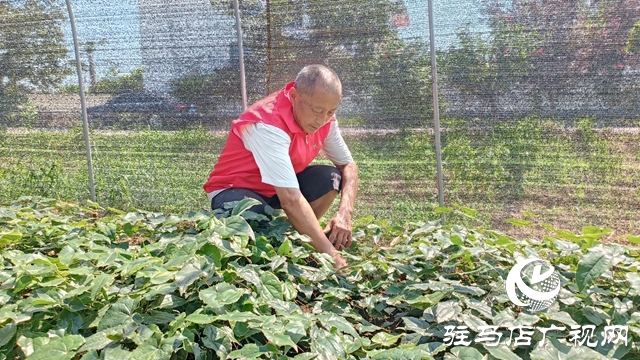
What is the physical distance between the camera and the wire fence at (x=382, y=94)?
12.6 feet

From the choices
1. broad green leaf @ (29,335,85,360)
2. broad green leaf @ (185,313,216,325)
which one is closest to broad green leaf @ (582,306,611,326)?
broad green leaf @ (185,313,216,325)

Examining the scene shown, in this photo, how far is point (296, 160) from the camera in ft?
9.78

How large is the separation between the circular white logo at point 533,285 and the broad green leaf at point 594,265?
11 centimetres

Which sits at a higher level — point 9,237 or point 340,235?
point 9,237

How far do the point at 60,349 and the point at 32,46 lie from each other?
4734 millimetres

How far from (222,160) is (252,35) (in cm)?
190

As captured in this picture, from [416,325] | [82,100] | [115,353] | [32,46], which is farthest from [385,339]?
[32,46]

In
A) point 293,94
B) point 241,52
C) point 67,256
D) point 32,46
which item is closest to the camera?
point 67,256

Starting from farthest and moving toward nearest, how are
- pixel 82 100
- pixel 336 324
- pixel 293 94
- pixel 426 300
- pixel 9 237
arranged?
1. pixel 82 100
2. pixel 293 94
3. pixel 9 237
4. pixel 426 300
5. pixel 336 324

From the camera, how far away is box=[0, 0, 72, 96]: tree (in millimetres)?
5293

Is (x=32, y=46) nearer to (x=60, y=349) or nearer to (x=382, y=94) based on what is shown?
(x=382, y=94)

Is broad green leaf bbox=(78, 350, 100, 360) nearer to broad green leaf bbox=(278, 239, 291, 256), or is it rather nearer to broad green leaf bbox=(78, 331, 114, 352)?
broad green leaf bbox=(78, 331, 114, 352)

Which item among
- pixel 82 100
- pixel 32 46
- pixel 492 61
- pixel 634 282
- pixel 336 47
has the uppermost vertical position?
pixel 32 46

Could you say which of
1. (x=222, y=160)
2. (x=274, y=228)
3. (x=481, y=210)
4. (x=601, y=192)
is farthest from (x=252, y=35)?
(x=601, y=192)
